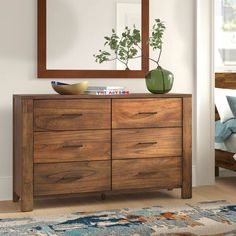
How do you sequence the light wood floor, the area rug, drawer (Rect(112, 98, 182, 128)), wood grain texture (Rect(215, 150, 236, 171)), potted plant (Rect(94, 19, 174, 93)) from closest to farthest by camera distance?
the area rug → the light wood floor → drawer (Rect(112, 98, 182, 128)) → potted plant (Rect(94, 19, 174, 93)) → wood grain texture (Rect(215, 150, 236, 171))

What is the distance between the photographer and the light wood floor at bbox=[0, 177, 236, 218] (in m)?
3.61

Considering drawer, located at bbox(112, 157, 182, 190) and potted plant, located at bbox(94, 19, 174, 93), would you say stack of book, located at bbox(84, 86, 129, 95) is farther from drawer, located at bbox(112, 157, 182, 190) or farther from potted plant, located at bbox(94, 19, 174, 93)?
drawer, located at bbox(112, 157, 182, 190)

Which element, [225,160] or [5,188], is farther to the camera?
[225,160]

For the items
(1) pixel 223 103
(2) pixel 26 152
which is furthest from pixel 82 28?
(1) pixel 223 103

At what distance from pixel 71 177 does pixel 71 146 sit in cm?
20

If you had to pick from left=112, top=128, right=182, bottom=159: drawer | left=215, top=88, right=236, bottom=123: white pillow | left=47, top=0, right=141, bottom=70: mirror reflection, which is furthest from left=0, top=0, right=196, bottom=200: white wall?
left=215, top=88, right=236, bottom=123: white pillow

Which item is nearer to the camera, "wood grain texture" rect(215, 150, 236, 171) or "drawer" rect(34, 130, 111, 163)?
"drawer" rect(34, 130, 111, 163)

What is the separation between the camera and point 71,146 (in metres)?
3.61

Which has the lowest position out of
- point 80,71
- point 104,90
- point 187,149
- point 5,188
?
point 5,188

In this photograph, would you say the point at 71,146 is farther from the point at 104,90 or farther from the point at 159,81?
the point at 159,81

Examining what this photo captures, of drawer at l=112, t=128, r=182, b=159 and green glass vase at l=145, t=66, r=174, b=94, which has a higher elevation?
green glass vase at l=145, t=66, r=174, b=94

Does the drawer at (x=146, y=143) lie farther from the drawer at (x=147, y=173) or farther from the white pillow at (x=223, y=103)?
the white pillow at (x=223, y=103)

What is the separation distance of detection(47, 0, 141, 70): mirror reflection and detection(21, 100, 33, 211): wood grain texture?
589 millimetres

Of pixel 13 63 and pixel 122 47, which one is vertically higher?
pixel 122 47
